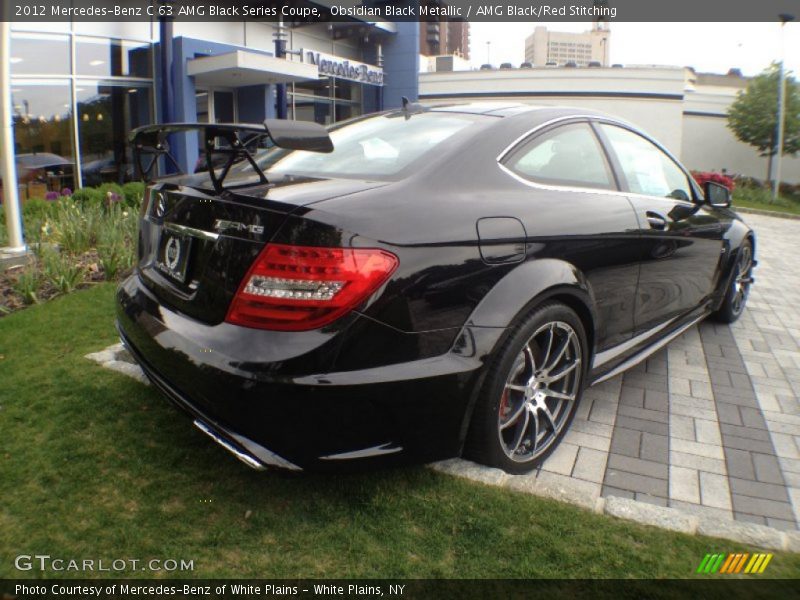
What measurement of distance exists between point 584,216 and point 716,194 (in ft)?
6.34

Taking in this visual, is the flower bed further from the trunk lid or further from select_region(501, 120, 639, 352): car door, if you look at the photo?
select_region(501, 120, 639, 352): car door

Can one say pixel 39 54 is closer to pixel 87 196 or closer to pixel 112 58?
pixel 112 58

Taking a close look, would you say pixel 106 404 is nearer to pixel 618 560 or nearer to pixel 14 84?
pixel 618 560

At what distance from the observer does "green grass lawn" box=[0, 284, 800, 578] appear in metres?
2.17

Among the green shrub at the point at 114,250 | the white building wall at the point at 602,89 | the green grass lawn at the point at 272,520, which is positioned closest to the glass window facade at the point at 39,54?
the green shrub at the point at 114,250

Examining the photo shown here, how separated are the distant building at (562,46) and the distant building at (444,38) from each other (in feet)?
43.6

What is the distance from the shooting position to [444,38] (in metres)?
114

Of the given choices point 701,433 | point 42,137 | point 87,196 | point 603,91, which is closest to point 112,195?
point 87,196

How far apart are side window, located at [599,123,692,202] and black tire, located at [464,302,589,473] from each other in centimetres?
116

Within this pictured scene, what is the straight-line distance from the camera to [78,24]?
37.8ft

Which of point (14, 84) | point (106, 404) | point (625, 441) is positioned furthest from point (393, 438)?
point (14, 84)

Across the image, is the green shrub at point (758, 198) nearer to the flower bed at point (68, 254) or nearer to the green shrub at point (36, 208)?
the green shrub at point (36, 208)

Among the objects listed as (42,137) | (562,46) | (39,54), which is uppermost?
(562,46)
